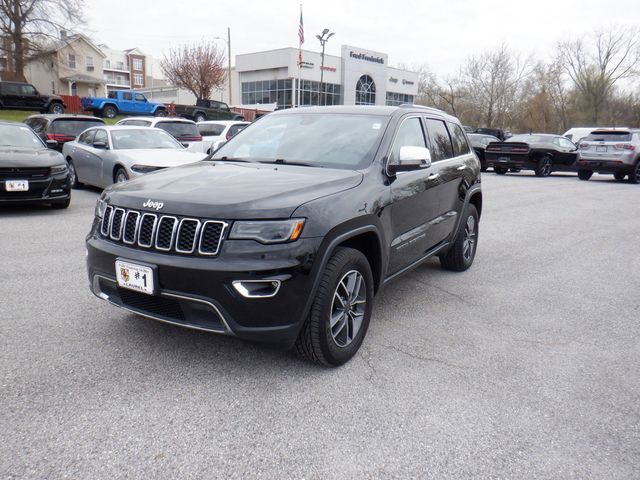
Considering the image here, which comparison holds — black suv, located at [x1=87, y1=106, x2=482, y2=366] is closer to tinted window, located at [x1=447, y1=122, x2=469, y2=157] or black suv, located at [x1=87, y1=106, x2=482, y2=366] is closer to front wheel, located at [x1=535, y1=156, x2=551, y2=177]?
tinted window, located at [x1=447, y1=122, x2=469, y2=157]

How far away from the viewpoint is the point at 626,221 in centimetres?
978

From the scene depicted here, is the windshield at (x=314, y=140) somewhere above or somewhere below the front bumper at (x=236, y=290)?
above

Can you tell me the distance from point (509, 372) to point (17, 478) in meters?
2.84

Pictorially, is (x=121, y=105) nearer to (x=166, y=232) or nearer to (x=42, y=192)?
(x=42, y=192)

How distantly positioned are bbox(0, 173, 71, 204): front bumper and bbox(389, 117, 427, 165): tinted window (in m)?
6.33

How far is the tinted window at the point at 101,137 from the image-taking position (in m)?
10.4

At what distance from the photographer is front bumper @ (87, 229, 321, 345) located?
111 inches

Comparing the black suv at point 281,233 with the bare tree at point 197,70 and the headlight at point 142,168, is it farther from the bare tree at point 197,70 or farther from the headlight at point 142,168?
the bare tree at point 197,70

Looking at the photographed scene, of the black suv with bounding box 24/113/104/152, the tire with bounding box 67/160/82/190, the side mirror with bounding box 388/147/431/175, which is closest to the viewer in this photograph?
the side mirror with bounding box 388/147/431/175

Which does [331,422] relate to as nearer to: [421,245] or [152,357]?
[152,357]

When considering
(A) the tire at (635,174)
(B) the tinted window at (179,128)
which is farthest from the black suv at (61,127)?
(A) the tire at (635,174)

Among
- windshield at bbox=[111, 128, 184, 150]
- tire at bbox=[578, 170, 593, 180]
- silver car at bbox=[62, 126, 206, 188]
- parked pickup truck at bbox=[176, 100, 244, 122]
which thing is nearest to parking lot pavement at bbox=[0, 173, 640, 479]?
silver car at bbox=[62, 126, 206, 188]

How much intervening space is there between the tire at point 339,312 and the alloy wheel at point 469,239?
98.6 inches

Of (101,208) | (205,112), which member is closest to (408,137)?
(101,208)
